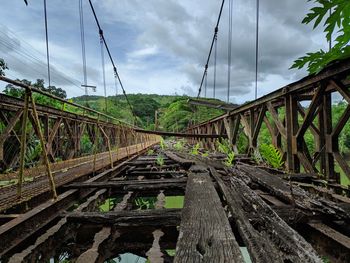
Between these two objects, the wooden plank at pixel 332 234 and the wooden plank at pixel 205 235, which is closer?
the wooden plank at pixel 205 235

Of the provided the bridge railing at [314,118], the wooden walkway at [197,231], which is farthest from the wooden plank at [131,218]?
the bridge railing at [314,118]

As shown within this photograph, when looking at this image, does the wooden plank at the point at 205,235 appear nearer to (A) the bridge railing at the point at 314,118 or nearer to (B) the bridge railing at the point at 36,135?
(B) the bridge railing at the point at 36,135

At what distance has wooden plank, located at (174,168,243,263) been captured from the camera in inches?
38.6

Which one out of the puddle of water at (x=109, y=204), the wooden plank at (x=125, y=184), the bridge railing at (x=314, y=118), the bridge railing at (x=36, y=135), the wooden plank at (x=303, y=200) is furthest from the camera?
the puddle of water at (x=109, y=204)

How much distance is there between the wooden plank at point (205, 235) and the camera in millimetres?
981

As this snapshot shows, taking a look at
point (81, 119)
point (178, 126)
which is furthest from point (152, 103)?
point (81, 119)

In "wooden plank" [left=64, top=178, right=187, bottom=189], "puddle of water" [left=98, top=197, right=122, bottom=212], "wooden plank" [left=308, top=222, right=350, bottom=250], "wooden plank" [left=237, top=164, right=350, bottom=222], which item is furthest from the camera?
"puddle of water" [left=98, top=197, right=122, bottom=212]

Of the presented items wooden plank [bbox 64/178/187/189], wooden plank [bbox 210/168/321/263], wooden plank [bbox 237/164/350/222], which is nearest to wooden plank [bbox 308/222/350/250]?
wooden plank [bbox 237/164/350/222]

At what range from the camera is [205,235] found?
1.17 meters

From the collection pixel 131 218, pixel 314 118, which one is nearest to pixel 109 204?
pixel 131 218

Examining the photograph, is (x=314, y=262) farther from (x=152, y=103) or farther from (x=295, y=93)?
(x=152, y=103)

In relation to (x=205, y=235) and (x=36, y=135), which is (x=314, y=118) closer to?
(x=205, y=235)

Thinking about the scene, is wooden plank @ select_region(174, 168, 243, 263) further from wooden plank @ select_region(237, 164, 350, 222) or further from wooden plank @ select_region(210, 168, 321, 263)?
wooden plank @ select_region(237, 164, 350, 222)

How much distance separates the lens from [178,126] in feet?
130
